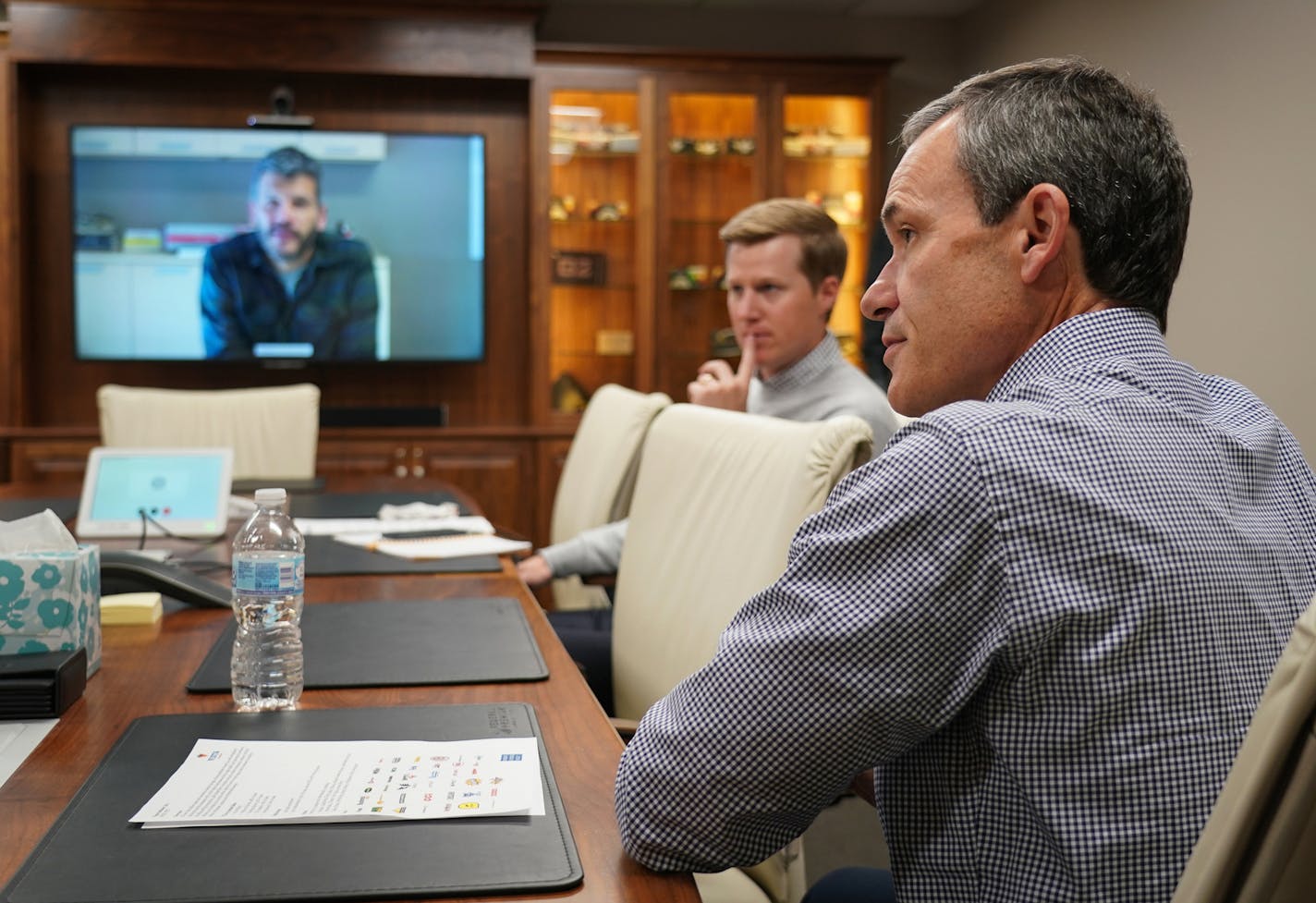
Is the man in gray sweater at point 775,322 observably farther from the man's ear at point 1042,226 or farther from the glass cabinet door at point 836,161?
the glass cabinet door at point 836,161

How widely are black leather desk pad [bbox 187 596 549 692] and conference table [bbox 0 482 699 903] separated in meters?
0.02

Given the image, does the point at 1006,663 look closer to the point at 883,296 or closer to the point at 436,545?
the point at 883,296

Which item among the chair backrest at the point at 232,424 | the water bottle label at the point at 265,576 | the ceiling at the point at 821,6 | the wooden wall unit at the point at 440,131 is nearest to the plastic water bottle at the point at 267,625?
the water bottle label at the point at 265,576

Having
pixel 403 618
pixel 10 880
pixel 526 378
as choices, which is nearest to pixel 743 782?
pixel 10 880

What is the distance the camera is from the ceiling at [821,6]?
5.21 m

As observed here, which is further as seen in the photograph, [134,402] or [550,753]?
[134,402]

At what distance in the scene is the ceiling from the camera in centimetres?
521

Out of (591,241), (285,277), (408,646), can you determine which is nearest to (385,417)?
(285,277)

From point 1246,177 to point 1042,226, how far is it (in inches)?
127

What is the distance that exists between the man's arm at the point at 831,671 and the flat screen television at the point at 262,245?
4.34 m

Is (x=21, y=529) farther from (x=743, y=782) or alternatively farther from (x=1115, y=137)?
(x=1115, y=137)

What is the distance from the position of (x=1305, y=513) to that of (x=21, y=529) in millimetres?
1238

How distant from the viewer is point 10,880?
0.78m

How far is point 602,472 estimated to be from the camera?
3023 mm
